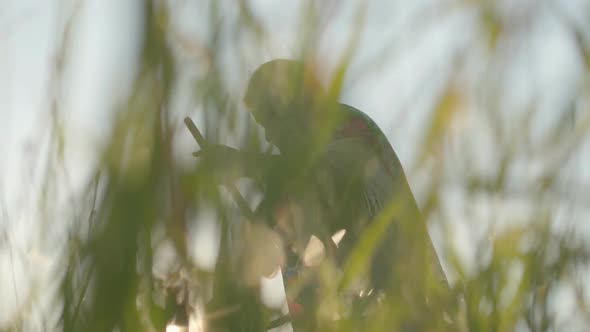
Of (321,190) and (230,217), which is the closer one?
(230,217)

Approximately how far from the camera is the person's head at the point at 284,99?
1.70 ft

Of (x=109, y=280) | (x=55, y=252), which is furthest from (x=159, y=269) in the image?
(x=55, y=252)

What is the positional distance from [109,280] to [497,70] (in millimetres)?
318

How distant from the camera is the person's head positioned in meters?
0.52

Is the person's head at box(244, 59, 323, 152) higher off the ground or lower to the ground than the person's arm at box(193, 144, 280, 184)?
higher

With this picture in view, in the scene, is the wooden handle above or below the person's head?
below

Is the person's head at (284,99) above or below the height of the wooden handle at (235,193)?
above

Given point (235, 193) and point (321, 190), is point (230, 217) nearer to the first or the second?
point (235, 193)

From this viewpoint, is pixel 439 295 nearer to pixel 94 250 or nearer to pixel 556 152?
pixel 556 152

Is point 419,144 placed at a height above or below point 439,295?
above

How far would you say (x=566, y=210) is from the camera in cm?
66

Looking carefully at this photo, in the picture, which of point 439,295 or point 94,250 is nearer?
point 94,250

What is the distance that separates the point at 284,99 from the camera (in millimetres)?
525

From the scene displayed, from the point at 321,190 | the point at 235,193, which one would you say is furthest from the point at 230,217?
the point at 321,190
